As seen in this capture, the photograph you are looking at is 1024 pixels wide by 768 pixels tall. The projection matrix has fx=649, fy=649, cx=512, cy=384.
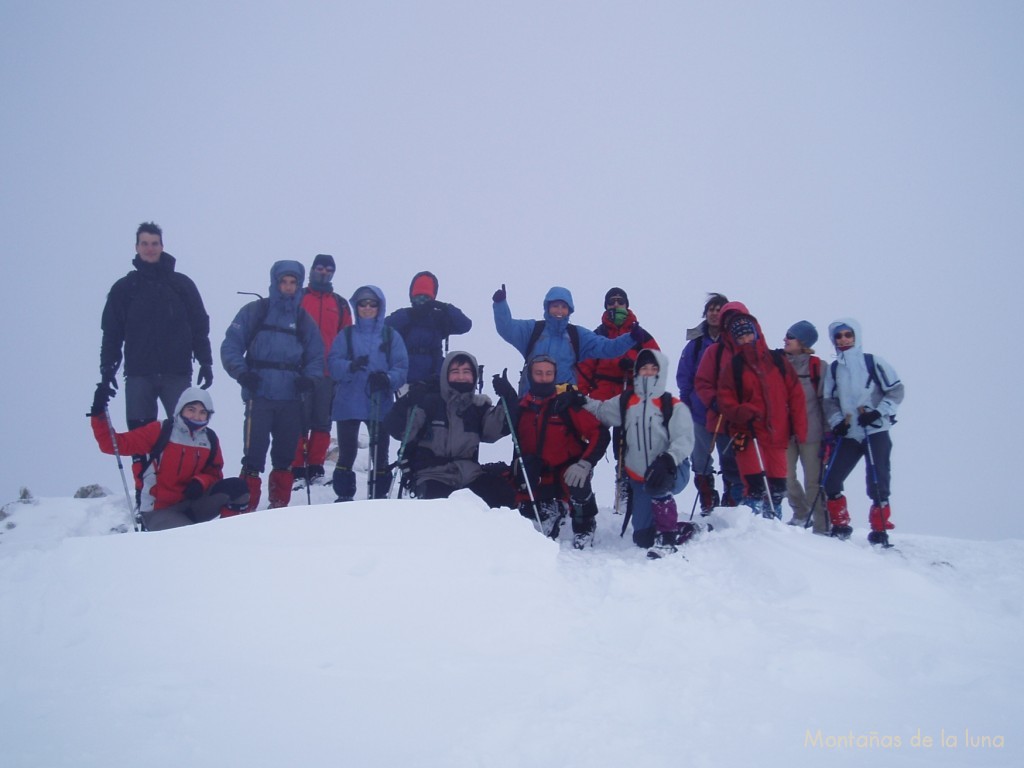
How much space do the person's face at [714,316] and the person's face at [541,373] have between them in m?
2.03

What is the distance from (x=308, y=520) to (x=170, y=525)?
2.88 m

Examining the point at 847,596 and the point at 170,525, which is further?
the point at 170,525

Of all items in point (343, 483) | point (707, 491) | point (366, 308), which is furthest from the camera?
point (366, 308)

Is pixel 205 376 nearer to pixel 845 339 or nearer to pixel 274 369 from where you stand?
pixel 274 369

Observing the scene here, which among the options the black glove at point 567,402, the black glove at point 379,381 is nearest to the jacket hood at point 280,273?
the black glove at point 379,381

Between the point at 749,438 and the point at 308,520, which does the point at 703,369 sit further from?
the point at 308,520

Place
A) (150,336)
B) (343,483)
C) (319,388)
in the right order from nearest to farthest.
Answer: (150,336)
(343,483)
(319,388)

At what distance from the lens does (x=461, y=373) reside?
23.0 feet

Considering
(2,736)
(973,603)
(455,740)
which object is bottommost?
(973,603)

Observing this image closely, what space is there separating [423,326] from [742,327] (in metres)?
3.80

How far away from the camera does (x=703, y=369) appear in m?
7.09

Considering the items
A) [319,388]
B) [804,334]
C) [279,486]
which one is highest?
[804,334]

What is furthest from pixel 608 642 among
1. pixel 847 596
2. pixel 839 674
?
pixel 847 596

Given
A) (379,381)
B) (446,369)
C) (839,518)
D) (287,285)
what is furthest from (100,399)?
(839,518)
